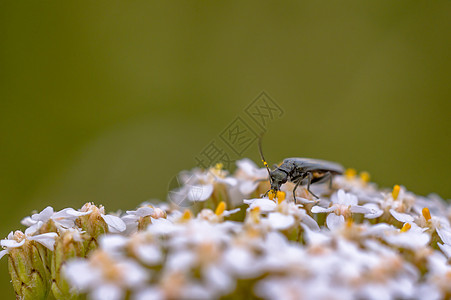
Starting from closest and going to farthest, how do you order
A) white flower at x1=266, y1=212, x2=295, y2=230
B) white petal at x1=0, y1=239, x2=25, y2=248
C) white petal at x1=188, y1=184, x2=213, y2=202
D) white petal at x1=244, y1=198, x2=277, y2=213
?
white flower at x1=266, y1=212, x2=295, y2=230
white petal at x1=244, y1=198, x2=277, y2=213
white petal at x1=0, y1=239, x2=25, y2=248
white petal at x1=188, y1=184, x2=213, y2=202

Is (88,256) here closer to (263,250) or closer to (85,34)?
(263,250)

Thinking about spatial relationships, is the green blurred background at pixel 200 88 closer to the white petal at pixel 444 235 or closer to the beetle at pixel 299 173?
the beetle at pixel 299 173

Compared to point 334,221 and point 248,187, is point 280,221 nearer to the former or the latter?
point 334,221

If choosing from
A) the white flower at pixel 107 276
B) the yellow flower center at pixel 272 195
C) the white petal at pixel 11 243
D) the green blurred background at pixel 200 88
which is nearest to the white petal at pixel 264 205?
the yellow flower center at pixel 272 195

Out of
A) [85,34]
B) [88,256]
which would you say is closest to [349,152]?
[85,34]

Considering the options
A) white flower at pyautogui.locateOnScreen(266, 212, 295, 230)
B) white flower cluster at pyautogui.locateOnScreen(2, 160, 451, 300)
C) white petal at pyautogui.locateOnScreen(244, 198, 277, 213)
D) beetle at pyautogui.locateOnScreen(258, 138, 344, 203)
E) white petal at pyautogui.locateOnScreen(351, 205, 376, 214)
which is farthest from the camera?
beetle at pyautogui.locateOnScreen(258, 138, 344, 203)

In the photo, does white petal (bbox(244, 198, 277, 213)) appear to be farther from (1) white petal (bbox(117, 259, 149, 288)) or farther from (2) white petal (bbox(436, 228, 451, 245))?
(2) white petal (bbox(436, 228, 451, 245))

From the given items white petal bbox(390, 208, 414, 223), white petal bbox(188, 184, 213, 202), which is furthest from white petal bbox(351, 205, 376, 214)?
white petal bbox(188, 184, 213, 202)

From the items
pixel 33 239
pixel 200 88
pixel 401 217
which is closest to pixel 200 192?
pixel 33 239
